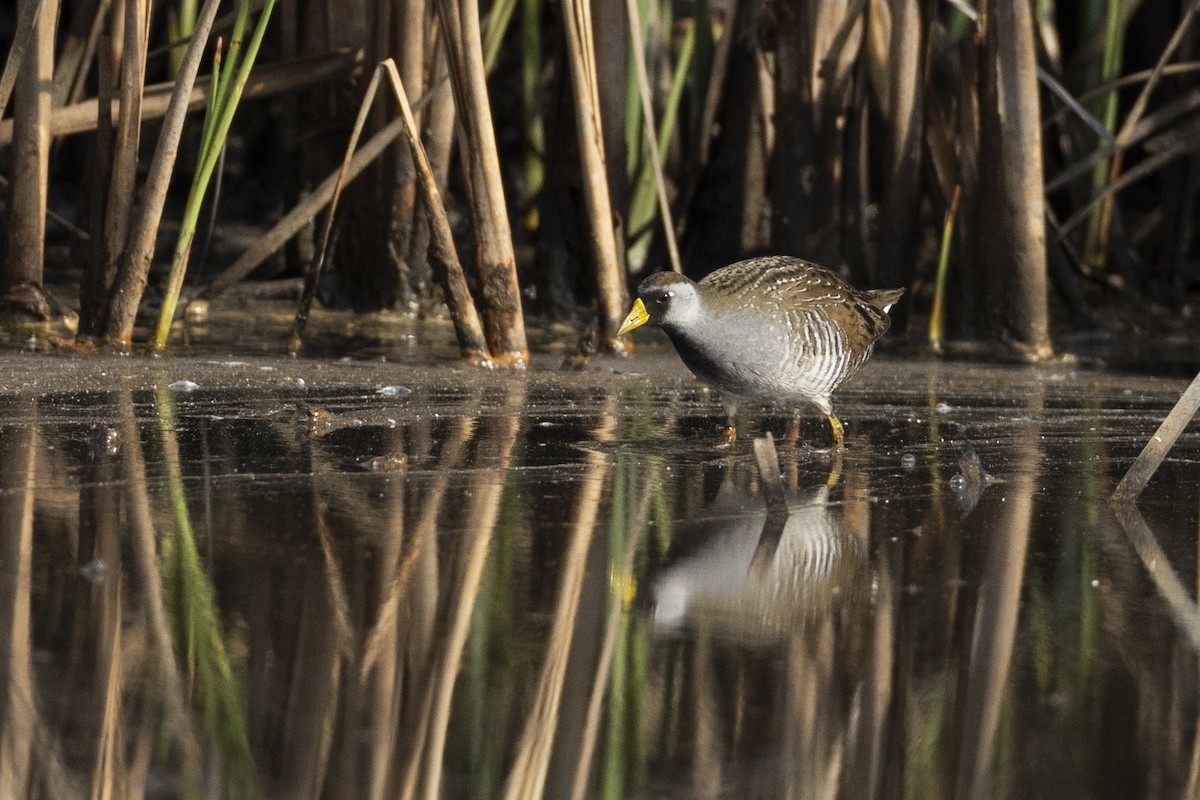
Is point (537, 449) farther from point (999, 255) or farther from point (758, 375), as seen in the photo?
point (999, 255)

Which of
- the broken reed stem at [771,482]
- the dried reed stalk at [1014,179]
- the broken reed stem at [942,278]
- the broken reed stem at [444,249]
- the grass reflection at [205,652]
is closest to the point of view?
the grass reflection at [205,652]

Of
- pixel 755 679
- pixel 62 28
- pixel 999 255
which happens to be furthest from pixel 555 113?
pixel 755 679

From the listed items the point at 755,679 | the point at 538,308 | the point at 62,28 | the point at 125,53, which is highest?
the point at 62,28

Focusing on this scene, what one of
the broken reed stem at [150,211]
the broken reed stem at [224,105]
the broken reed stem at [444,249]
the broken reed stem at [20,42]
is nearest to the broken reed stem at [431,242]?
the broken reed stem at [444,249]

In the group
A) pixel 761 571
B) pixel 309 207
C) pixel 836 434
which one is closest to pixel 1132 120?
pixel 836 434

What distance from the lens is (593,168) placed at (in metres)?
6.40

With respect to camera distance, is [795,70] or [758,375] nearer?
[758,375]

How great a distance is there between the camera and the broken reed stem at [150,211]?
18.8 feet

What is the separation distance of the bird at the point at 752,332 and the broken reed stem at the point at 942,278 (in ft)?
6.19

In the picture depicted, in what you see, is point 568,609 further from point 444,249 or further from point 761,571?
point 444,249

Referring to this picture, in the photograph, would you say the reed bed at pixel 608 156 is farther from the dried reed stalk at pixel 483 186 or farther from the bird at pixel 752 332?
the bird at pixel 752 332

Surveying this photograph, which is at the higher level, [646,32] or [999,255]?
[646,32]

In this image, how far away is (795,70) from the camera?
763cm

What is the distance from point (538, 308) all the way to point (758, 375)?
3166 mm
